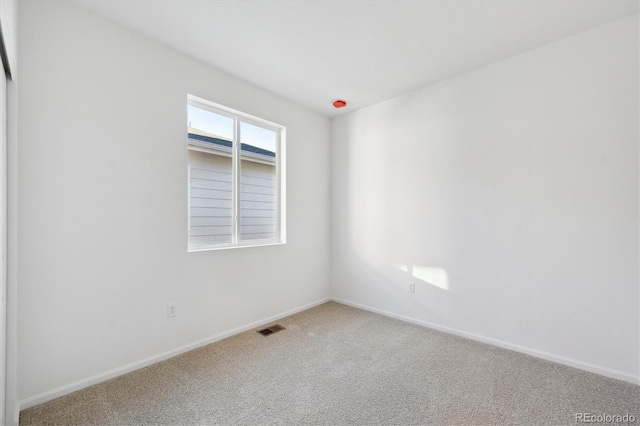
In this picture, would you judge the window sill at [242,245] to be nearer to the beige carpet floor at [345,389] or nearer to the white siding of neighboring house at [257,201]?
the white siding of neighboring house at [257,201]

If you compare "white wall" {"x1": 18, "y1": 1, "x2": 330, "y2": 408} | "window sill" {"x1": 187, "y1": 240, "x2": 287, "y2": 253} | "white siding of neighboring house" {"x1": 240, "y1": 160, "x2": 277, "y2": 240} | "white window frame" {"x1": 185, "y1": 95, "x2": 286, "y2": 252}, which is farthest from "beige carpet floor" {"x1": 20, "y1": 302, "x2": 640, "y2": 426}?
"white siding of neighboring house" {"x1": 240, "y1": 160, "x2": 277, "y2": 240}

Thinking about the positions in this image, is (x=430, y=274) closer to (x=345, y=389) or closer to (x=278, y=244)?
(x=345, y=389)

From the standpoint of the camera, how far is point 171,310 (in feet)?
8.05

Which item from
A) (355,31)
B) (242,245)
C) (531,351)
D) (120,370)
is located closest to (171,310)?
(120,370)

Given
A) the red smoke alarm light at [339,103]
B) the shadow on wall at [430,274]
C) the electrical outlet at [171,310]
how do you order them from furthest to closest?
the red smoke alarm light at [339,103], the shadow on wall at [430,274], the electrical outlet at [171,310]

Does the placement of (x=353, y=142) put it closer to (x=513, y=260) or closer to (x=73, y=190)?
(x=513, y=260)

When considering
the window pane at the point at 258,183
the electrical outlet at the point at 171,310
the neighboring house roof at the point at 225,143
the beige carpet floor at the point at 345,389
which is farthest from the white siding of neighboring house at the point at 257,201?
the beige carpet floor at the point at 345,389

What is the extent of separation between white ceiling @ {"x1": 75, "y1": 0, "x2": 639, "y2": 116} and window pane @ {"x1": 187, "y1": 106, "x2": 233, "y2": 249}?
1.81 feet

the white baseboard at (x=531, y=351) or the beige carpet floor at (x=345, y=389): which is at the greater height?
the white baseboard at (x=531, y=351)

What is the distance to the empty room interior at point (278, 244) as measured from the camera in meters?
1.83

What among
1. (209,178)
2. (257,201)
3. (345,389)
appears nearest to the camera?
(345,389)

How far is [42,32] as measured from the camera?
1855mm

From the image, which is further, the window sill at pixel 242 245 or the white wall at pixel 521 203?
the window sill at pixel 242 245

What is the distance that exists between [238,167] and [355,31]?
169 cm
